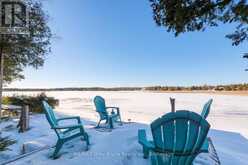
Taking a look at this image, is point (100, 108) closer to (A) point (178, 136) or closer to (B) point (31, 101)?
(A) point (178, 136)

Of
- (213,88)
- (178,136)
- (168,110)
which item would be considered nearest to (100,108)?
(178,136)

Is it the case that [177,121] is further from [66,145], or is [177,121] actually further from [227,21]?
[66,145]

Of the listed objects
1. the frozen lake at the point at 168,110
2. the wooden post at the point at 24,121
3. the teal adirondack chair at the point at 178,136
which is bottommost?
the frozen lake at the point at 168,110

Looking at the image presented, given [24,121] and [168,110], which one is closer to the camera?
[24,121]

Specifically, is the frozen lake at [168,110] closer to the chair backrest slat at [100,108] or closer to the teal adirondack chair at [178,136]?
the chair backrest slat at [100,108]

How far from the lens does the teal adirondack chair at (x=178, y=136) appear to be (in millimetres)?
1952

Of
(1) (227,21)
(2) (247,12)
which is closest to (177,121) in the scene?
(2) (247,12)

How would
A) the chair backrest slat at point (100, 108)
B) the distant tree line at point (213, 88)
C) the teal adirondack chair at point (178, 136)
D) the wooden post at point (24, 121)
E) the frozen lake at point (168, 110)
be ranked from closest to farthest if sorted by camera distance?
the teal adirondack chair at point (178, 136), the wooden post at point (24, 121), the chair backrest slat at point (100, 108), the frozen lake at point (168, 110), the distant tree line at point (213, 88)

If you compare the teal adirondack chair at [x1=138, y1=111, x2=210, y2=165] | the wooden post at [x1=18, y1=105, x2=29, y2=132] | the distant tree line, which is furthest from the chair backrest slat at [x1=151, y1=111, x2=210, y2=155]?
the distant tree line

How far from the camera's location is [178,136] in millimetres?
1992

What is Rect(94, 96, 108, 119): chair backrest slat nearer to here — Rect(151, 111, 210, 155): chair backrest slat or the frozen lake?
the frozen lake

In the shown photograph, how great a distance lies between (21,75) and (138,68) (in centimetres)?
1314

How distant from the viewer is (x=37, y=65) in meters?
7.12

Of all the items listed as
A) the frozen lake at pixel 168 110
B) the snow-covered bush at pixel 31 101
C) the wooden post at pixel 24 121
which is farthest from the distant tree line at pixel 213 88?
the wooden post at pixel 24 121
